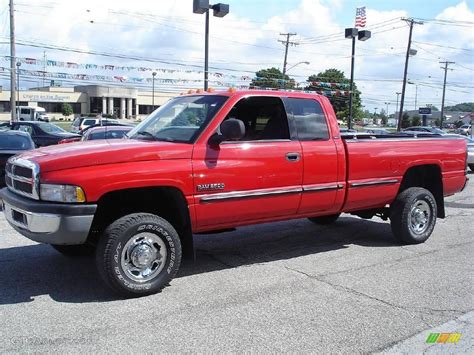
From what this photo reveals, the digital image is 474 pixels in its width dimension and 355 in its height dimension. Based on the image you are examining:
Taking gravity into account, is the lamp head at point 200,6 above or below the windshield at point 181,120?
above

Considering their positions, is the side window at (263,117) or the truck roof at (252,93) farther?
the side window at (263,117)

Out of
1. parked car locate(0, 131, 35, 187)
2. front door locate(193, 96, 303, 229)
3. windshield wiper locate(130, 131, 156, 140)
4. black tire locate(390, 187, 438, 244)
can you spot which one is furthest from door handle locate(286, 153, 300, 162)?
parked car locate(0, 131, 35, 187)

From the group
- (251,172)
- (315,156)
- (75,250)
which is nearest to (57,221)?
(75,250)

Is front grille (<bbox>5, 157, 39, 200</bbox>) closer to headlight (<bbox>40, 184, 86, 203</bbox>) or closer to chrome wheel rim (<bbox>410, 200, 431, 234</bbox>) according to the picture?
headlight (<bbox>40, 184, 86, 203</bbox>)

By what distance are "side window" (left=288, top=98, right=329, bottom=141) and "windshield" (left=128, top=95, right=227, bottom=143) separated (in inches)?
36.3

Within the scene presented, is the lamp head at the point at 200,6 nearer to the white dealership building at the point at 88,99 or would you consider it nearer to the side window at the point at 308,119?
the side window at the point at 308,119

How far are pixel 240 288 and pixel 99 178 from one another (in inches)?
68.5

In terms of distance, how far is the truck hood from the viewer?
4680mm

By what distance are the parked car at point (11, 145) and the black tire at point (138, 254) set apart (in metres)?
6.28

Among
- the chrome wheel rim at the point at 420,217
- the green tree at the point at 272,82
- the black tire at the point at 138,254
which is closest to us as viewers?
the black tire at the point at 138,254

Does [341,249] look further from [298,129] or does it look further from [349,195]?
[298,129]

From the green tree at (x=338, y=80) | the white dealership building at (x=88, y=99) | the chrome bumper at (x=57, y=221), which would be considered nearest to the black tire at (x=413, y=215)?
the chrome bumper at (x=57, y=221)

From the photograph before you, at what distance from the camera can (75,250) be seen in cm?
607

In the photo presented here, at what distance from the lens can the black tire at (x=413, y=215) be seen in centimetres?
719
